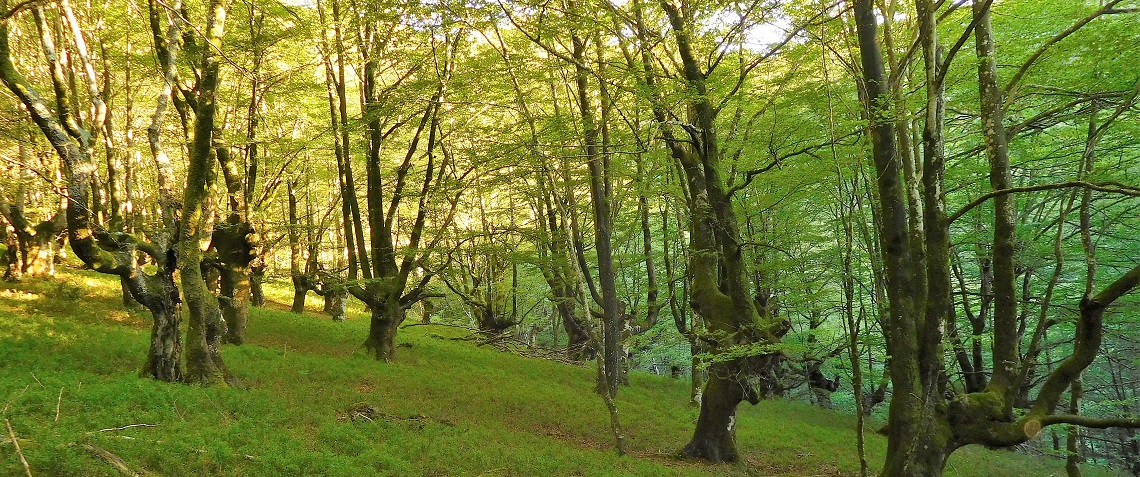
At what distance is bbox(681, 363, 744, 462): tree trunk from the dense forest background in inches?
1.6

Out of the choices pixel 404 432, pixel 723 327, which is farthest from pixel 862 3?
pixel 404 432

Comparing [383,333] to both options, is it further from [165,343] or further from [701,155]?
[701,155]

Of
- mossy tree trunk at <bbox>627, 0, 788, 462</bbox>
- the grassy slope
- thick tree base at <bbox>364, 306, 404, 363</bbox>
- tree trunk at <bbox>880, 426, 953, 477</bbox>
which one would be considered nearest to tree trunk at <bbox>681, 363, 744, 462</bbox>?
mossy tree trunk at <bbox>627, 0, 788, 462</bbox>

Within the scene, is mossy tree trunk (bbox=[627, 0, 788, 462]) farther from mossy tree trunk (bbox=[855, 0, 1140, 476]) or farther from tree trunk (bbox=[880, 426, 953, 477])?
tree trunk (bbox=[880, 426, 953, 477])

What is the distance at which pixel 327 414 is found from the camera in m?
8.41

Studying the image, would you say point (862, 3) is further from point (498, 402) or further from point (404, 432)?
point (498, 402)

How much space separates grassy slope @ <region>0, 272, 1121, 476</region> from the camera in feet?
18.4

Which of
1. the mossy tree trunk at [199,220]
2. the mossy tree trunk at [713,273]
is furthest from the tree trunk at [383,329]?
the mossy tree trunk at [713,273]

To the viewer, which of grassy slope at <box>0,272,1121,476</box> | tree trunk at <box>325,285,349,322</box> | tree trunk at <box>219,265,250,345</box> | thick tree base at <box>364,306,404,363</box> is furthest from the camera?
tree trunk at <box>325,285,349,322</box>

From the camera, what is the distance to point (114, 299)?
14.0 meters

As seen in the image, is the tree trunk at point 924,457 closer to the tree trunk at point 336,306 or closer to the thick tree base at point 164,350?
the thick tree base at point 164,350

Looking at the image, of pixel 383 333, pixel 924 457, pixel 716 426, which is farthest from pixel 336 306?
pixel 924 457

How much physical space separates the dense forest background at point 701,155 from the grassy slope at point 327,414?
1.02m

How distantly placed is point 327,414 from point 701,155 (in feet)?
23.7
